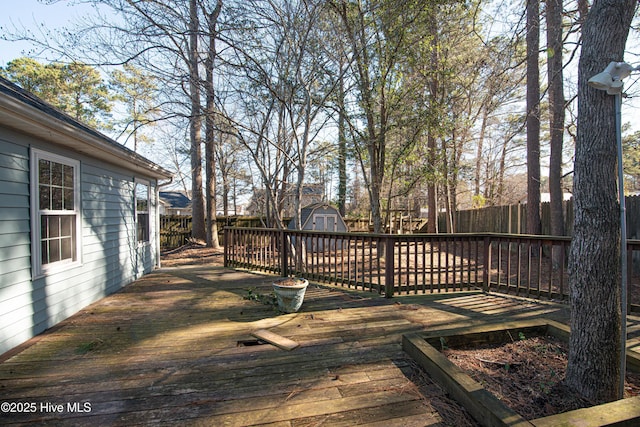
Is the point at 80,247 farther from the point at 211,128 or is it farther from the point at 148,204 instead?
the point at 211,128

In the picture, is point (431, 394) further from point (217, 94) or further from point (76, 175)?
point (217, 94)

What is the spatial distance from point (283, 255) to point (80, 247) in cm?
303

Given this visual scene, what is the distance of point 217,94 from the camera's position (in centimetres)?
595

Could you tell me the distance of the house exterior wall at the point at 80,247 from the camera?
9.08 feet

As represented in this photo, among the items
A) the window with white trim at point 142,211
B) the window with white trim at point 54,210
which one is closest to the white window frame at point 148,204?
the window with white trim at point 142,211

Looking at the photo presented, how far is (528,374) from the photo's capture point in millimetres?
2057

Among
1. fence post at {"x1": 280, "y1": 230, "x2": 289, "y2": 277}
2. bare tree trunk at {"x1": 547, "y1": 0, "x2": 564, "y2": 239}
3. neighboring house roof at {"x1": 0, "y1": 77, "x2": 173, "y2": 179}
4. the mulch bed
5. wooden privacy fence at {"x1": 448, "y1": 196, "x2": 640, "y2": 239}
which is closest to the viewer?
the mulch bed

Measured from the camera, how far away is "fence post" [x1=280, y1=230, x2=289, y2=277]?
18.0 feet

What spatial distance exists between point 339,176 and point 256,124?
8.49 metres

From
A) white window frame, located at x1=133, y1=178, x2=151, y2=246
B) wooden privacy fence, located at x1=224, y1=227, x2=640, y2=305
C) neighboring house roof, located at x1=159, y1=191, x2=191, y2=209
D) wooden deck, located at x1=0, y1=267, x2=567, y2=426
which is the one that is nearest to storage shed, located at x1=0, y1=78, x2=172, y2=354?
white window frame, located at x1=133, y1=178, x2=151, y2=246

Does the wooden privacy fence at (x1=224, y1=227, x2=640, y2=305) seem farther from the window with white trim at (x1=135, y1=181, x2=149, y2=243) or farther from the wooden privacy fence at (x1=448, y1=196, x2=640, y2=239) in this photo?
the window with white trim at (x1=135, y1=181, x2=149, y2=243)

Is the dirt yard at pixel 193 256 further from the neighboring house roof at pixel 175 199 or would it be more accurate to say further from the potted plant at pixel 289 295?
the neighboring house roof at pixel 175 199

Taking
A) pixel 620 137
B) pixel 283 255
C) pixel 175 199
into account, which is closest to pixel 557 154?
pixel 620 137

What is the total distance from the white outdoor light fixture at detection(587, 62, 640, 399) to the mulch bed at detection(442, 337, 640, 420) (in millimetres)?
309
